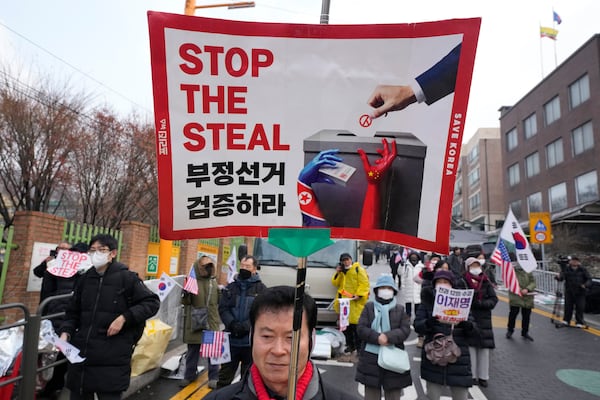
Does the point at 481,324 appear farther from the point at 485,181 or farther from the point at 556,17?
the point at 485,181

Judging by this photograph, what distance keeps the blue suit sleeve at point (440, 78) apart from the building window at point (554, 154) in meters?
34.0

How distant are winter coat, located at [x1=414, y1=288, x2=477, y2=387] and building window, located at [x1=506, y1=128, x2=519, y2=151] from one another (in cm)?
3788

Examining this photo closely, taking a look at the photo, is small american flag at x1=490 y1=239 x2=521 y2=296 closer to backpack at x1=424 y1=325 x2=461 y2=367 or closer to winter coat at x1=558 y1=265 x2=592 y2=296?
winter coat at x1=558 y1=265 x2=592 y2=296

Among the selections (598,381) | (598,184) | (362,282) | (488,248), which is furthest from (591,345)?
(598,184)

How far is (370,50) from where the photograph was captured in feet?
6.43

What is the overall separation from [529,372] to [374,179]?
667 cm

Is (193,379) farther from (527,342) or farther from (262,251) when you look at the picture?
(527,342)

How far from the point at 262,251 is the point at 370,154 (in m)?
8.03

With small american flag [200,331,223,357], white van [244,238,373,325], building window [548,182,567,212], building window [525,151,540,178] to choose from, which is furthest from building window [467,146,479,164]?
small american flag [200,331,223,357]

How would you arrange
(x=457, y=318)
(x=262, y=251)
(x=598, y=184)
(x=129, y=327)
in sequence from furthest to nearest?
(x=598, y=184), (x=262, y=251), (x=457, y=318), (x=129, y=327)

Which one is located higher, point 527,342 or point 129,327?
point 129,327

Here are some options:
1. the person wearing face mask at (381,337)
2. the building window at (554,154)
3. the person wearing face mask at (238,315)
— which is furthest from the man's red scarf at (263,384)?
the building window at (554,154)

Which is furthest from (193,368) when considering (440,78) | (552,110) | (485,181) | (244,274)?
(485,181)

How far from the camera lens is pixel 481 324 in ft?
20.0
